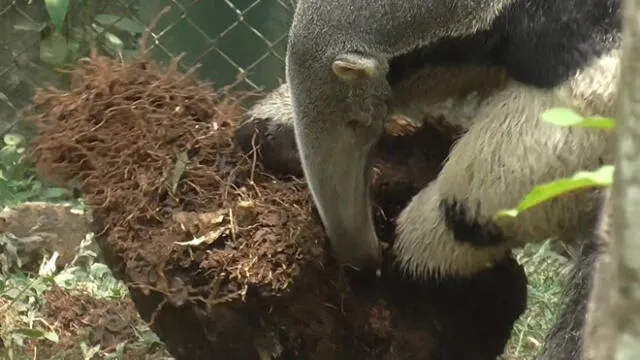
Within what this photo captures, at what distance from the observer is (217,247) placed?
2262 mm

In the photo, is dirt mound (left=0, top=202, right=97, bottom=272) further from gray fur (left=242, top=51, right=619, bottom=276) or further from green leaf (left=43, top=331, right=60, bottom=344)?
gray fur (left=242, top=51, right=619, bottom=276)

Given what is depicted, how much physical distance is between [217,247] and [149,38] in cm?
199

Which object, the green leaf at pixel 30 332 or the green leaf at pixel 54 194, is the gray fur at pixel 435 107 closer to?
the green leaf at pixel 30 332

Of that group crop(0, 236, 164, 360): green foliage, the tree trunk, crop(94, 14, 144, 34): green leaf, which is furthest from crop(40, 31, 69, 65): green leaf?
the tree trunk

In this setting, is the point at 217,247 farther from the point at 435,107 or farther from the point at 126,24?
the point at 126,24

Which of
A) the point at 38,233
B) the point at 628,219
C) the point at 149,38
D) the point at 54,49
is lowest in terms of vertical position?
the point at 38,233

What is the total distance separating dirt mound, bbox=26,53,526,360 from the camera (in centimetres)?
226

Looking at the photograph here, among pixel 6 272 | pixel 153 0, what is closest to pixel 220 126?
pixel 6 272

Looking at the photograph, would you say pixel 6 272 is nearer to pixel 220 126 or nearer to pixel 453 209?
pixel 220 126

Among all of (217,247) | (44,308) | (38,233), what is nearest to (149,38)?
(38,233)

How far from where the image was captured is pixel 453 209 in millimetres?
2318

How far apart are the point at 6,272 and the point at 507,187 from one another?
2.02 metres

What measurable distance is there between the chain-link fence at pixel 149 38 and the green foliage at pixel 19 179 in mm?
183

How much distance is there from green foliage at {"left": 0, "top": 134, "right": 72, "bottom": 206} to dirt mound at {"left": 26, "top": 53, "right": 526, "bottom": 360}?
1.70 meters
